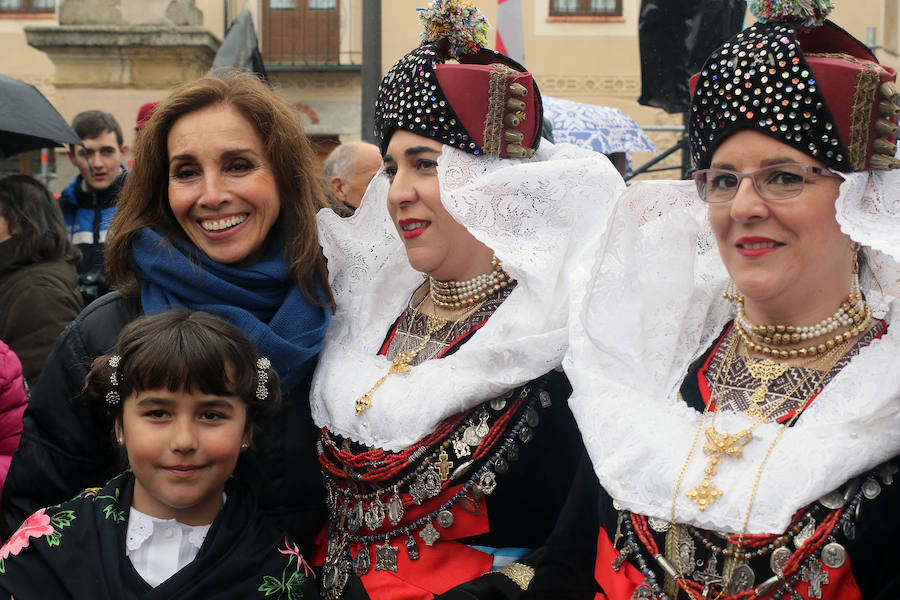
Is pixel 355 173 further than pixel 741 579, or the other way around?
pixel 355 173

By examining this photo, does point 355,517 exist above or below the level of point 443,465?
below

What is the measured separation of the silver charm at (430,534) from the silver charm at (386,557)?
0.32 feet

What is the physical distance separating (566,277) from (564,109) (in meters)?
4.14

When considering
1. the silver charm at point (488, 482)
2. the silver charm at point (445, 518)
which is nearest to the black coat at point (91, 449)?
the silver charm at point (445, 518)

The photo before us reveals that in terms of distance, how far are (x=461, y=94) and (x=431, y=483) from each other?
1004mm

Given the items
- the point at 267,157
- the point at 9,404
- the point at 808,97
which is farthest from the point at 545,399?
the point at 9,404

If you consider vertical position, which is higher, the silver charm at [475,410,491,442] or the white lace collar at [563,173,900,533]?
the white lace collar at [563,173,900,533]

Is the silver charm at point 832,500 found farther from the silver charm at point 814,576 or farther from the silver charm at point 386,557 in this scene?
the silver charm at point 386,557

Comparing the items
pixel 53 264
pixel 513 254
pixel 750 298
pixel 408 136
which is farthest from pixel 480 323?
pixel 53 264

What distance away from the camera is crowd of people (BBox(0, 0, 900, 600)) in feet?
6.64

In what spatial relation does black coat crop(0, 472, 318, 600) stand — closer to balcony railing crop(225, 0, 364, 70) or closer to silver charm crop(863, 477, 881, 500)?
silver charm crop(863, 477, 881, 500)

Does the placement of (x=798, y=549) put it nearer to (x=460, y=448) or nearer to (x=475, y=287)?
(x=460, y=448)

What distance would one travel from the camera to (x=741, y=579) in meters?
1.99

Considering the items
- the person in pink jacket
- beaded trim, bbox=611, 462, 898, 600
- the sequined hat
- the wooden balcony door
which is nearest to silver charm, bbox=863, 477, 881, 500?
beaded trim, bbox=611, 462, 898, 600
